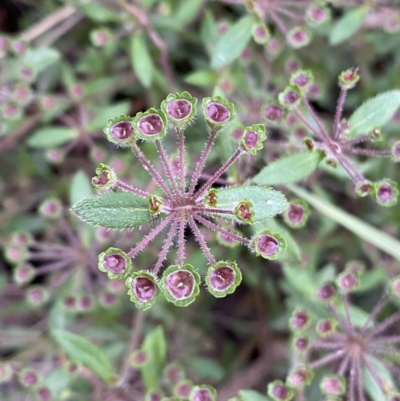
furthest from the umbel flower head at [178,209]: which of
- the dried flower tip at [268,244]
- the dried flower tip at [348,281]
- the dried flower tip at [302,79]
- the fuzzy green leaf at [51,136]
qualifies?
the fuzzy green leaf at [51,136]

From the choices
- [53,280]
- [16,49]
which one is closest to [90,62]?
[16,49]

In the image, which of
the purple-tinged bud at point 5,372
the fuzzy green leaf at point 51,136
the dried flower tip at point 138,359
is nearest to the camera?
the purple-tinged bud at point 5,372

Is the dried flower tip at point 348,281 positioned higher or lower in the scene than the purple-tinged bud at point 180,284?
higher

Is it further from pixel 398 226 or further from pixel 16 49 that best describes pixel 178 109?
pixel 398 226

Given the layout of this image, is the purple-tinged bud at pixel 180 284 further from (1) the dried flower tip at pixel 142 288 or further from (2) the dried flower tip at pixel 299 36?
(2) the dried flower tip at pixel 299 36

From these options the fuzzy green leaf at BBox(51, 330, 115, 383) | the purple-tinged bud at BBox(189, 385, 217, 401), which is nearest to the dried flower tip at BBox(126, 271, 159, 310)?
the purple-tinged bud at BBox(189, 385, 217, 401)
